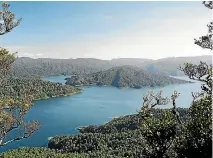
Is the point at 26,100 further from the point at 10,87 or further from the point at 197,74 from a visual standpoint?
the point at 10,87

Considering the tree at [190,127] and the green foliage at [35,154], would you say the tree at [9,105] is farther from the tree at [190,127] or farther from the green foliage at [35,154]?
the green foliage at [35,154]

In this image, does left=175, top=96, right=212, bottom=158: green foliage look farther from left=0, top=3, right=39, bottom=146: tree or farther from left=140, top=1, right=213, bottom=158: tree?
left=0, top=3, right=39, bottom=146: tree

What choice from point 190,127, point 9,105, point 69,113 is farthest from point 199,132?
point 69,113

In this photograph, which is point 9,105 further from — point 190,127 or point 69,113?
point 69,113

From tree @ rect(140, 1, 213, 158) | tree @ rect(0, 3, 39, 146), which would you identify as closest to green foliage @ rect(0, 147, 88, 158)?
tree @ rect(0, 3, 39, 146)

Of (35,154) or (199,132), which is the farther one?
(35,154)

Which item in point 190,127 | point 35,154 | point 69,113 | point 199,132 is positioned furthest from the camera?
point 69,113

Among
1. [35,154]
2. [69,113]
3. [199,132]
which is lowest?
[69,113]

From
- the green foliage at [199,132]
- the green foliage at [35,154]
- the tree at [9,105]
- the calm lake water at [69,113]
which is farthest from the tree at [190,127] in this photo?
the calm lake water at [69,113]

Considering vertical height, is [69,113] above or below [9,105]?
below

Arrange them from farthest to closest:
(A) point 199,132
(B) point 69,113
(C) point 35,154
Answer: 1. (B) point 69,113
2. (C) point 35,154
3. (A) point 199,132

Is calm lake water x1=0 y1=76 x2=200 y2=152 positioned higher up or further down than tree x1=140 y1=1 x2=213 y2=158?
further down

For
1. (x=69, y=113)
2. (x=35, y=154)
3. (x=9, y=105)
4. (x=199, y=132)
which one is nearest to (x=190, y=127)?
(x=199, y=132)
